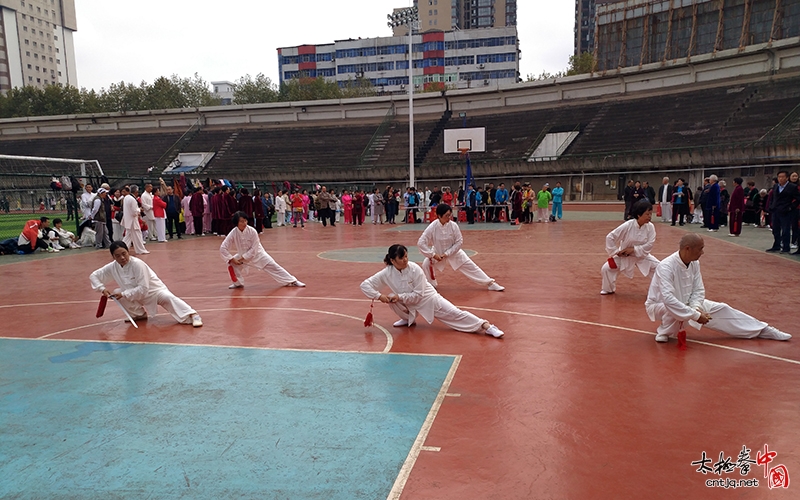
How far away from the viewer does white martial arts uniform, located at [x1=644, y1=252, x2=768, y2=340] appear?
19.5 feet

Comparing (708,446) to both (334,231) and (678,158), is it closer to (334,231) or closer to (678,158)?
(334,231)

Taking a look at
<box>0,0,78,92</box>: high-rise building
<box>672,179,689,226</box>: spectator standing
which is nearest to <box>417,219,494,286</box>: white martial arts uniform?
<box>672,179,689,226</box>: spectator standing

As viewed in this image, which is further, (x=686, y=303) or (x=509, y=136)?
(x=509, y=136)

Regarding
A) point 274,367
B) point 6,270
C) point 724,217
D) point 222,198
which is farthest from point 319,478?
point 724,217

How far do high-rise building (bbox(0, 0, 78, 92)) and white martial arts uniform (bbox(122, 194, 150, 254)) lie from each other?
309ft

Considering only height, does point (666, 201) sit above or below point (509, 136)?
below

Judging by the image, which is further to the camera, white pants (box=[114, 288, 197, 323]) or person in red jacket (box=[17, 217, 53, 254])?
person in red jacket (box=[17, 217, 53, 254])

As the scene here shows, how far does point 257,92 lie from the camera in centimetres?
7056

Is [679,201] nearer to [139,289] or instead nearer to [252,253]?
[252,253]

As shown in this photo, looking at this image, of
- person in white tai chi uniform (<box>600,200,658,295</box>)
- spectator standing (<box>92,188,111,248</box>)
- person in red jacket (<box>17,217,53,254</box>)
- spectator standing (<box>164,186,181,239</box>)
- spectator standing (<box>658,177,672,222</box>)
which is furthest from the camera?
spectator standing (<box>658,177,672,222</box>)

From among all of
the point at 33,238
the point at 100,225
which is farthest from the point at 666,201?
the point at 33,238

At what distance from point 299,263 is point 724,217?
16.7 meters

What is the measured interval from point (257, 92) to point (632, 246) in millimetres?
68872

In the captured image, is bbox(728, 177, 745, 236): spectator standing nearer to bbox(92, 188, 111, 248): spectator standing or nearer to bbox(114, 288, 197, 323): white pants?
bbox(114, 288, 197, 323): white pants
